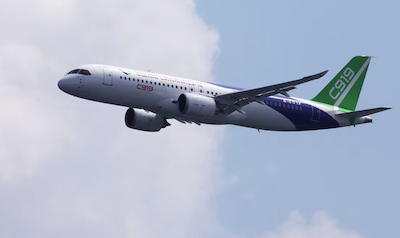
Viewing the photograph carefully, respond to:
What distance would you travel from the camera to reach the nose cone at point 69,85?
64.4m

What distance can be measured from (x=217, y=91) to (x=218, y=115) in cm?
202

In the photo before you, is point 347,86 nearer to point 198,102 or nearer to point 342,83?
point 342,83

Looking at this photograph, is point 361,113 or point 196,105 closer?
point 196,105

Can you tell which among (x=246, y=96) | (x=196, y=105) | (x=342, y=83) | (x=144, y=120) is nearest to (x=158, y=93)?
(x=196, y=105)

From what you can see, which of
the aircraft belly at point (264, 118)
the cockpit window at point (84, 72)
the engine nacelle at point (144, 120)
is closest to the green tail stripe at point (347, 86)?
the aircraft belly at point (264, 118)

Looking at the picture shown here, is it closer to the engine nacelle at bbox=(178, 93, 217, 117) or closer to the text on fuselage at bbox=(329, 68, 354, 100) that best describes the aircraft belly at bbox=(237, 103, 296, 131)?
the engine nacelle at bbox=(178, 93, 217, 117)

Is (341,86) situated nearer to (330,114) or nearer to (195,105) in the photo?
(330,114)

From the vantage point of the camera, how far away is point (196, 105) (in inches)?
2564

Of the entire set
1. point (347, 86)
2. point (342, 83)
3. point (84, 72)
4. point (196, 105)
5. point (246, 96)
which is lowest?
point (196, 105)

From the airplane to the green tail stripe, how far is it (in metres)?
0.73

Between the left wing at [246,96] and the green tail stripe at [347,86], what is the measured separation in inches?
409

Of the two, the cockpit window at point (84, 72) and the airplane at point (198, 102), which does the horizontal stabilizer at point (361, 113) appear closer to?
the airplane at point (198, 102)

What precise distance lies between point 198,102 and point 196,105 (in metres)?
0.33

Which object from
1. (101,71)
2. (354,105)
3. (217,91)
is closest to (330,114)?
(354,105)
